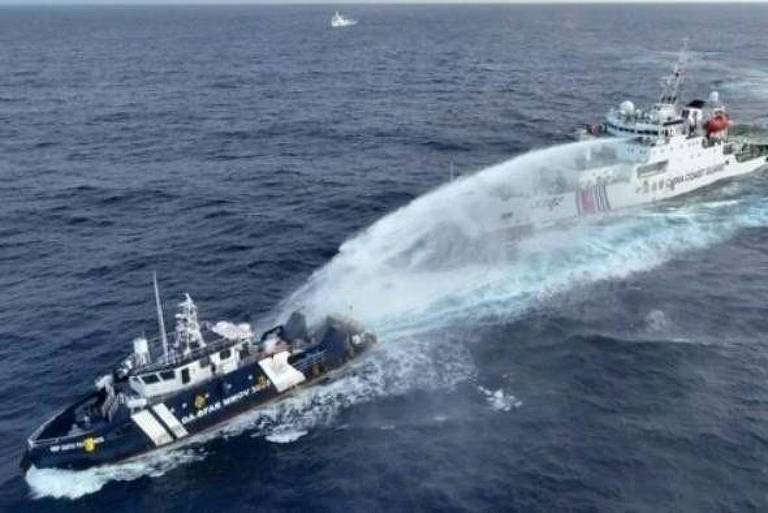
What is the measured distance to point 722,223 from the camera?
2921 inches

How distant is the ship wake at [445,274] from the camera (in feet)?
148

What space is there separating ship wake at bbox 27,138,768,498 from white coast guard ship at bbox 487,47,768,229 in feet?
5.67

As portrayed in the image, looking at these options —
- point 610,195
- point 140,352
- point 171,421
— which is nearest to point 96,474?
point 171,421

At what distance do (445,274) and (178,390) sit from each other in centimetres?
2551

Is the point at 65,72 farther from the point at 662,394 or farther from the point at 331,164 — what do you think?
the point at 662,394

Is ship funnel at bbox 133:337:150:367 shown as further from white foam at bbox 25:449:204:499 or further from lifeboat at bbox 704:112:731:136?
lifeboat at bbox 704:112:731:136

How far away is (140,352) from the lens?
43000mm

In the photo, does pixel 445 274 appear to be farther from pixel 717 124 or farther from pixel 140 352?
pixel 717 124

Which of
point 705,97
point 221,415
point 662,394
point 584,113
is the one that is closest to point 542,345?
point 662,394

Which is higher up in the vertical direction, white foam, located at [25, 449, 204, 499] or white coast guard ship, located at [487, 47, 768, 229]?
white coast guard ship, located at [487, 47, 768, 229]

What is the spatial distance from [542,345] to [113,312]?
3550cm

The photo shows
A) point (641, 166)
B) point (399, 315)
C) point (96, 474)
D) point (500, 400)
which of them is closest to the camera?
point (96, 474)

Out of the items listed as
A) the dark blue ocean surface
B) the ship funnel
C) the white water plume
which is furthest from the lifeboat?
the ship funnel

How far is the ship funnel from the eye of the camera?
139ft
